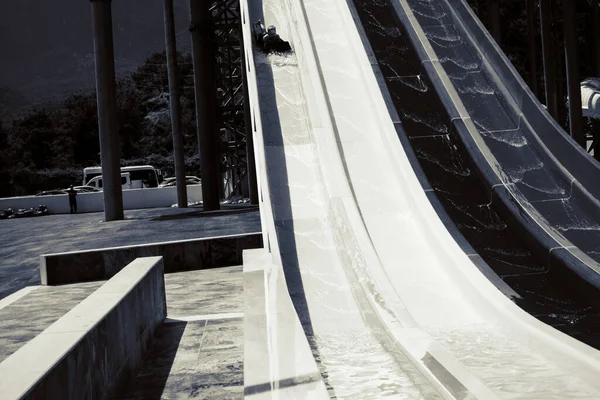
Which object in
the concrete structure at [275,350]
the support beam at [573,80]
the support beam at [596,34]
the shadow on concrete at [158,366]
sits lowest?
the shadow on concrete at [158,366]

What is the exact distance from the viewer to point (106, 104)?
727 inches

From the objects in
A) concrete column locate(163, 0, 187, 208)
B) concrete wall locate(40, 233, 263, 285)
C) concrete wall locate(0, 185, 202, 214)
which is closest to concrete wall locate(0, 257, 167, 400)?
concrete wall locate(40, 233, 263, 285)

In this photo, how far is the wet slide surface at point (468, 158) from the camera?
20.9ft

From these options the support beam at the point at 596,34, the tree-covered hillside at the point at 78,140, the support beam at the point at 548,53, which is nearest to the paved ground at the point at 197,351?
the support beam at the point at 548,53

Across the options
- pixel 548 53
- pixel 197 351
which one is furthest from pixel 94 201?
pixel 197 351

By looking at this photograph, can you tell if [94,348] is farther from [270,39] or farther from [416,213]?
[270,39]

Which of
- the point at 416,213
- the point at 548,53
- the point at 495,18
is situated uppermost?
the point at 495,18

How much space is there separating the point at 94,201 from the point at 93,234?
14.7m

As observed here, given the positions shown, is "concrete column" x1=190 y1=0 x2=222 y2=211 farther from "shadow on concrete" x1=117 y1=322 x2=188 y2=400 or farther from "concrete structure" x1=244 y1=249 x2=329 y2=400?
"concrete structure" x1=244 y1=249 x2=329 y2=400

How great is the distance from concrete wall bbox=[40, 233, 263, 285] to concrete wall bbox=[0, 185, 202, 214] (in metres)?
21.2

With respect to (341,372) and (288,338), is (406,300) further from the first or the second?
(288,338)

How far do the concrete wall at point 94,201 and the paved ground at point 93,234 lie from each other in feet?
31.5

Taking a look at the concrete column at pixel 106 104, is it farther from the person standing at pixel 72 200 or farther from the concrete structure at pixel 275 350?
the concrete structure at pixel 275 350

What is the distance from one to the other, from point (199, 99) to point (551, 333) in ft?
53.5
